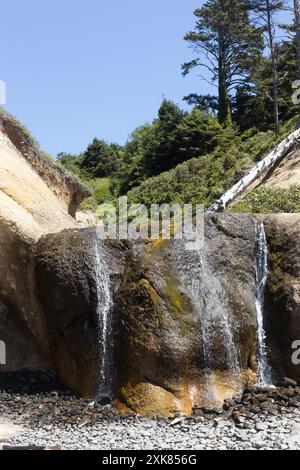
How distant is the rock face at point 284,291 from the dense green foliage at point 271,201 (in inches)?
317

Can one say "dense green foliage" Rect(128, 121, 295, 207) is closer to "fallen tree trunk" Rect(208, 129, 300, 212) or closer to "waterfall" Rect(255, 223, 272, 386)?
"fallen tree trunk" Rect(208, 129, 300, 212)

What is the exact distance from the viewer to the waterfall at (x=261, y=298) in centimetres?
1065

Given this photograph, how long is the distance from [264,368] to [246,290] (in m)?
1.43

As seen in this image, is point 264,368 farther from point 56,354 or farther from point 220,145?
point 220,145

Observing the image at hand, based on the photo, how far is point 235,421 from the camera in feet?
28.2

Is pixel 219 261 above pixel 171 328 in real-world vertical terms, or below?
above

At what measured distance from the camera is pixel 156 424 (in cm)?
883

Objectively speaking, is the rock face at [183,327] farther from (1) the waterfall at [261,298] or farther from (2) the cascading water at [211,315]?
(1) the waterfall at [261,298]

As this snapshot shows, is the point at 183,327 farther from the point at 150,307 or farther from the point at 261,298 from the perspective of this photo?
the point at 261,298

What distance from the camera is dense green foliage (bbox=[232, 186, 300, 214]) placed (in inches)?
787

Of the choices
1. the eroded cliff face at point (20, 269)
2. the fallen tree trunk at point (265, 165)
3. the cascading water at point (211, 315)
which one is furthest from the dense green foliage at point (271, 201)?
the cascading water at point (211, 315)

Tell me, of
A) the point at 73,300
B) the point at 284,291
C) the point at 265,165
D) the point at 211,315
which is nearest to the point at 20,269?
the point at 73,300
